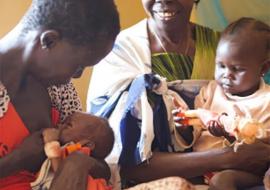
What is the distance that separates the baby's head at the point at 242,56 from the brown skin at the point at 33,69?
0.40 meters

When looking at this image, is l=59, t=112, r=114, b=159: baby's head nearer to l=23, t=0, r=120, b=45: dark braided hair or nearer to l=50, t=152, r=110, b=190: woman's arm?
l=50, t=152, r=110, b=190: woman's arm

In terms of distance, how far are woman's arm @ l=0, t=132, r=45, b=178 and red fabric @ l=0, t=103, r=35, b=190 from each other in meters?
0.02

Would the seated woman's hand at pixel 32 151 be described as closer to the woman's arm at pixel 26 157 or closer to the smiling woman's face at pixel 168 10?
the woman's arm at pixel 26 157

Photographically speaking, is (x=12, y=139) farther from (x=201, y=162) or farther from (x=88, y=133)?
(x=201, y=162)

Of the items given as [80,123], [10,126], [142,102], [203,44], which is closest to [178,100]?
[142,102]

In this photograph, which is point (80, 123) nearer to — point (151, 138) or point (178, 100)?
point (151, 138)

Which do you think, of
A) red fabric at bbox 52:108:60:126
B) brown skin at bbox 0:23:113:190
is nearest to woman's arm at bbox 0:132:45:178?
brown skin at bbox 0:23:113:190

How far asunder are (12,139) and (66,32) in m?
0.22

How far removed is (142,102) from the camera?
1.24 m

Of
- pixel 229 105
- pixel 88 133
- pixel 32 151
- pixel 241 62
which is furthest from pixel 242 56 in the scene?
pixel 32 151

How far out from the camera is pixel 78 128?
40.9 inches

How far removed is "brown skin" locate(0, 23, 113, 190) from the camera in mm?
942

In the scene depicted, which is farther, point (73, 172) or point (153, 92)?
point (153, 92)

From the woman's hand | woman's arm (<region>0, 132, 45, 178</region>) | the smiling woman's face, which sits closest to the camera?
woman's arm (<region>0, 132, 45, 178</region>)
